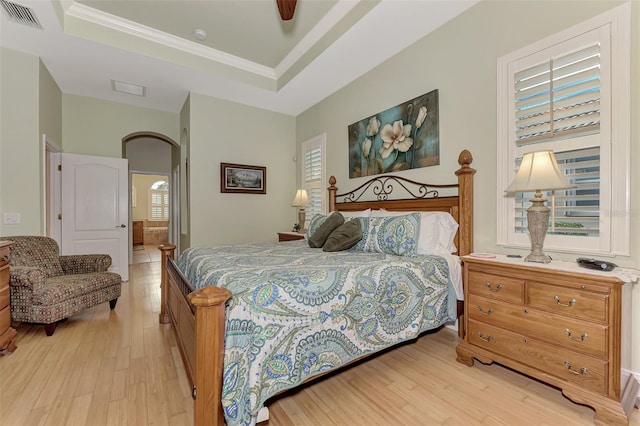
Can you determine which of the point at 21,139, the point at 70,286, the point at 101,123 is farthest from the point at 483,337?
the point at 101,123

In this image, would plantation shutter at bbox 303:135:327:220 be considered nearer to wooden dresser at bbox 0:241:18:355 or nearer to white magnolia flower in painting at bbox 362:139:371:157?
white magnolia flower in painting at bbox 362:139:371:157

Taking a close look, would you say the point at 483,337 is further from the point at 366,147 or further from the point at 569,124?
the point at 366,147

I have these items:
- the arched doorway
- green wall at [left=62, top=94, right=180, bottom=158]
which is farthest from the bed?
the arched doorway

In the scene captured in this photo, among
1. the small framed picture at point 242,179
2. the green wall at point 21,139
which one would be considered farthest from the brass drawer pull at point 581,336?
the green wall at point 21,139

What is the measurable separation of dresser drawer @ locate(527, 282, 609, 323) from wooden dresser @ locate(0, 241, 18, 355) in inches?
151

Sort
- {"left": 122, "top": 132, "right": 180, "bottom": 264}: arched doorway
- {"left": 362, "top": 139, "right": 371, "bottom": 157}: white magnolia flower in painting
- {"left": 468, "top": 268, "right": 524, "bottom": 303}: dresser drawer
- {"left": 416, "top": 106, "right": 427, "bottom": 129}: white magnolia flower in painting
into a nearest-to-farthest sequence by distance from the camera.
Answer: {"left": 468, "top": 268, "right": 524, "bottom": 303}: dresser drawer → {"left": 416, "top": 106, "right": 427, "bottom": 129}: white magnolia flower in painting → {"left": 362, "top": 139, "right": 371, "bottom": 157}: white magnolia flower in painting → {"left": 122, "top": 132, "right": 180, "bottom": 264}: arched doorway

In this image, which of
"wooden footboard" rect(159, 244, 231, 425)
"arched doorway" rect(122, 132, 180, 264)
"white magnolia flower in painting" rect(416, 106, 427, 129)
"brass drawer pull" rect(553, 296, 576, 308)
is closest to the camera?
"wooden footboard" rect(159, 244, 231, 425)

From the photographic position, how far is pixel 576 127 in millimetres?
1938

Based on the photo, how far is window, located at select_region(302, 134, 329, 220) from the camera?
457 centimetres

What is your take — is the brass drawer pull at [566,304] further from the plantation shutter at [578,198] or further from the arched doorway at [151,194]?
the arched doorway at [151,194]

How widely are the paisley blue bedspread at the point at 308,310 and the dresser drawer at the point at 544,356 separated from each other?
334mm

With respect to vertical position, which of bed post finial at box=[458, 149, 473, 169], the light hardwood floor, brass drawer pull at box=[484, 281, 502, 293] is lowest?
the light hardwood floor

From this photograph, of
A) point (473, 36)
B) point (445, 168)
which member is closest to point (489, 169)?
point (445, 168)

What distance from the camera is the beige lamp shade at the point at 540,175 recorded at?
1712mm
